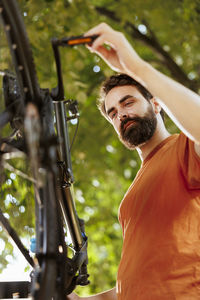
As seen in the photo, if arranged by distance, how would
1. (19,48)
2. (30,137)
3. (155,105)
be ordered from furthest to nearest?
(155,105)
(19,48)
(30,137)

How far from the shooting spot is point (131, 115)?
1.79 metres

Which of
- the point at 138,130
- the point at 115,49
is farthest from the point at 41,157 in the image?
the point at 138,130

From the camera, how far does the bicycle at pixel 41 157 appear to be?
2.71ft

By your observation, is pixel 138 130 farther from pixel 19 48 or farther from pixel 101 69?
pixel 101 69

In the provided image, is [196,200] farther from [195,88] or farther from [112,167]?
[112,167]

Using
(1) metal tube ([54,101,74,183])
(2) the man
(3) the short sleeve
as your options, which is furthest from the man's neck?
(1) metal tube ([54,101,74,183])

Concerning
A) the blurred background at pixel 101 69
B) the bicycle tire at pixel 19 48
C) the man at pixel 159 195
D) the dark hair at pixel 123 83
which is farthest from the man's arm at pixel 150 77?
the blurred background at pixel 101 69

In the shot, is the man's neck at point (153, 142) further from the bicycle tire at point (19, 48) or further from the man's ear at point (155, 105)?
the bicycle tire at point (19, 48)

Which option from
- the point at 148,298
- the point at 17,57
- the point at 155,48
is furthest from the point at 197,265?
the point at 155,48

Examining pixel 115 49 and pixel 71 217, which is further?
pixel 71 217

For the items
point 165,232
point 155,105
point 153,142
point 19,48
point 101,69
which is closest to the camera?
point 19,48

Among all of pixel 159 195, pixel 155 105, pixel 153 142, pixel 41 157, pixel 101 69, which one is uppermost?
pixel 101 69

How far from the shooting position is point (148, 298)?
1.39 m

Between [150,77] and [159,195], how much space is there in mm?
477
